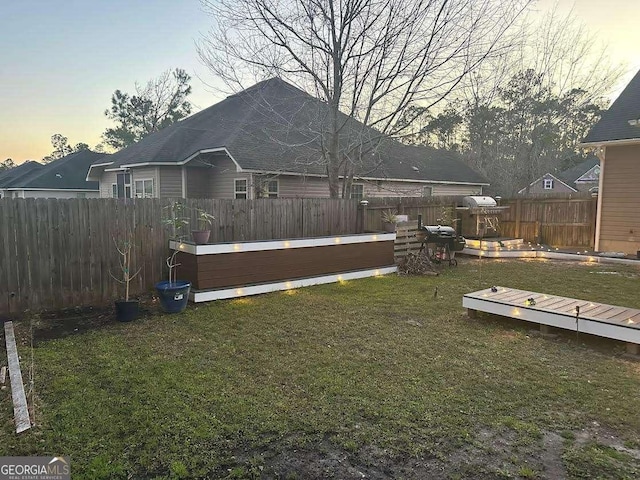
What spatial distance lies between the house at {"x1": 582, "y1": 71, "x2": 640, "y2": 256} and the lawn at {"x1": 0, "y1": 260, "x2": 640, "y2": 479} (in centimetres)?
779

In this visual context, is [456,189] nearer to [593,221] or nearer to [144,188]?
[593,221]

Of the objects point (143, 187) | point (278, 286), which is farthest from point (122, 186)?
point (278, 286)

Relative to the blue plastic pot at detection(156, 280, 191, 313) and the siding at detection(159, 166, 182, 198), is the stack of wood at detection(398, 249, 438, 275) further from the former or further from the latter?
the siding at detection(159, 166, 182, 198)

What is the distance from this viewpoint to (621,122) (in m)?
10.6

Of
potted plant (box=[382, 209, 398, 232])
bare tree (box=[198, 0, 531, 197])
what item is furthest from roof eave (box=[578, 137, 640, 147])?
potted plant (box=[382, 209, 398, 232])

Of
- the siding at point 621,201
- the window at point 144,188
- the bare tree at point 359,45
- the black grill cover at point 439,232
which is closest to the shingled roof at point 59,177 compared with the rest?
Answer: the window at point 144,188

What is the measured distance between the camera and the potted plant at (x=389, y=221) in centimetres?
928

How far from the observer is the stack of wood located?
877 centimetres

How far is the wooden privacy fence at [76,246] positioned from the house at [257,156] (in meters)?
4.05

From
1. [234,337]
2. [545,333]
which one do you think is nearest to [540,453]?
[545,333]

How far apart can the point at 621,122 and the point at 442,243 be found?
595 cm

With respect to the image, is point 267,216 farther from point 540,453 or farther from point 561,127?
point 561,127

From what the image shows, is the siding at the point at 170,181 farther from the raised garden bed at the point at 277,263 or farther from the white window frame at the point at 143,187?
the raised garden bed at the point at 277,263

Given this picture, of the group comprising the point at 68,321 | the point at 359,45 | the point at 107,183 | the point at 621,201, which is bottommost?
the point at 68,321
